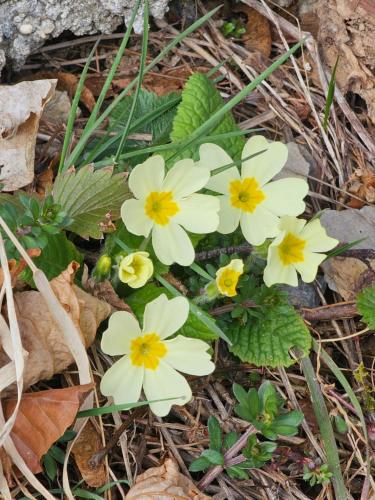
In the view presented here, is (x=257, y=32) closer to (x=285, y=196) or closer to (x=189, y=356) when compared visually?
(x=285, y=196)

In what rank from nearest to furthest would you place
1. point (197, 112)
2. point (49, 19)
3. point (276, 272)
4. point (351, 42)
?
1. point (276, 272)
2. point (197, 112)
3. point (49, 19)
4. point (351, 42)

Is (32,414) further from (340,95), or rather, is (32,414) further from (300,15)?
(300,15)

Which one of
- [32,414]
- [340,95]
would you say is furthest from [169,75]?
[32,414]

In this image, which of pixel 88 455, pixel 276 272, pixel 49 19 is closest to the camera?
pixel 88 455

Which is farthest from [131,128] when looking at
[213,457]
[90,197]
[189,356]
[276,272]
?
[213,457]

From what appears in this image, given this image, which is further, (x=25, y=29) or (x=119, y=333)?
(x=25, y=29)

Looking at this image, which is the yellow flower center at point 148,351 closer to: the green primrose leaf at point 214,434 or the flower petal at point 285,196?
the green primrose leaf at point 214,434

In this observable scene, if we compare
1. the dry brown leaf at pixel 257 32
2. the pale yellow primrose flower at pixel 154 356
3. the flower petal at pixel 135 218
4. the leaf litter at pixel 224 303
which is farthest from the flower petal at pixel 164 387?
the dry brown leaf at pixel 257 32
